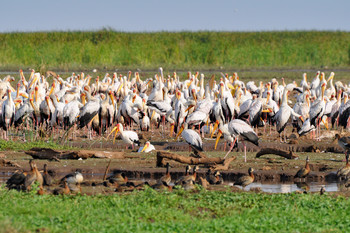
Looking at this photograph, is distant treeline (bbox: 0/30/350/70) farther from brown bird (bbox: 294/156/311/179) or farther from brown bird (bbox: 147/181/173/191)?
brown bird (bbox: 147/181/173/191)

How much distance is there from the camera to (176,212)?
8.55 meters

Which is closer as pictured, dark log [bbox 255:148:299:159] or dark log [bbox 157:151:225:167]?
dark log [bbox 157:151:225:167]

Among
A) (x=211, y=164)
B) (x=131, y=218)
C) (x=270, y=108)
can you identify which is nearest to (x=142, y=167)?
(x=211, y=164)

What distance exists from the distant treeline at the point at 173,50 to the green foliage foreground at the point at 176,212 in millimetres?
29584

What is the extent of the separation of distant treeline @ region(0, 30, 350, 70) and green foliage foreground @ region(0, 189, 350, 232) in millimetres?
29584

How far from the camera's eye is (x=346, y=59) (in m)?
46.8

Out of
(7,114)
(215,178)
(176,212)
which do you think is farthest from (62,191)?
(7,114)

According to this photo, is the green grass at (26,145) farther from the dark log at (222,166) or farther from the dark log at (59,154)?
the dark log at (222,166)

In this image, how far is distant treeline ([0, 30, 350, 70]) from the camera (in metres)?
42.1

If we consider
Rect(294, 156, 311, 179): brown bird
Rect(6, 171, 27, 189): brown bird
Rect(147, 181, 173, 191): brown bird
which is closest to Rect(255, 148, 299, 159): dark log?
Rect(294, 156, 311, 179): brown bird

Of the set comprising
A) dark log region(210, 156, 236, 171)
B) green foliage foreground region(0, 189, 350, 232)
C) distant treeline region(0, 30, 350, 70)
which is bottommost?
green foliage foreground region(0, 189, 350, 232)

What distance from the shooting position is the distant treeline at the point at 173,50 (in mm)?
42062

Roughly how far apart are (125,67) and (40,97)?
65.4ft

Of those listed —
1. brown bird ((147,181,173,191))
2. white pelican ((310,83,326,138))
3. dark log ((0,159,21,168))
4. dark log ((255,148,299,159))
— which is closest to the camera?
brown bird ((147,181,173,191))
